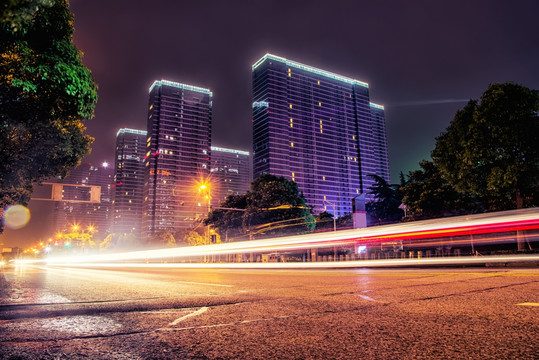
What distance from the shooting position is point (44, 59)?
9320mm

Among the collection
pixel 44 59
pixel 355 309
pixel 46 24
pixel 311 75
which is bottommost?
pixel 355 309

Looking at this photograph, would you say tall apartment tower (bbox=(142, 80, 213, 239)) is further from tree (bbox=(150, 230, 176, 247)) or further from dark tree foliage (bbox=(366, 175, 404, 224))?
dark tree foliage (bbox=(366, 175, 404, 224))

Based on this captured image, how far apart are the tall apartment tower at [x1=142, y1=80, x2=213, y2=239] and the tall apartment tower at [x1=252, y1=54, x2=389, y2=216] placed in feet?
135

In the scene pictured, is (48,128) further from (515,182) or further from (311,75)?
(311,75)

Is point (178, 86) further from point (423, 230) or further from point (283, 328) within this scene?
point (283, 328)

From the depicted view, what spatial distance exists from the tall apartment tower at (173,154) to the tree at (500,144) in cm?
16137

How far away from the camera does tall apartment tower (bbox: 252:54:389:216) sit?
162125mm

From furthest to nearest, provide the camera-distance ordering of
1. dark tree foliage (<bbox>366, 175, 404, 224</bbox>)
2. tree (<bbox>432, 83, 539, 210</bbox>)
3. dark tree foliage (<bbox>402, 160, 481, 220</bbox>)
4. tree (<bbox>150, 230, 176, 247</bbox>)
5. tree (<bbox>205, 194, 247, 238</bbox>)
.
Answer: tree (<bbox>150, 230, 176, 247</bbox>) → dark tree foliage (<bbox>366, 175, 404, 224</bbox>) → tree (<bbox>205, 194, 247, 238</bbox>) → dark tree foliage (<bbox>402, 160, 481, 220</bbox>) → tree (<bbox>432, 83, 539, 210</bbox>)

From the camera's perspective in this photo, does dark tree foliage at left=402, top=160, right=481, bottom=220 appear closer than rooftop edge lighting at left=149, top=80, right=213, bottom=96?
Yes

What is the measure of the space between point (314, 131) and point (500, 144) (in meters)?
150

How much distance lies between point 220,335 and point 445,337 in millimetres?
2010

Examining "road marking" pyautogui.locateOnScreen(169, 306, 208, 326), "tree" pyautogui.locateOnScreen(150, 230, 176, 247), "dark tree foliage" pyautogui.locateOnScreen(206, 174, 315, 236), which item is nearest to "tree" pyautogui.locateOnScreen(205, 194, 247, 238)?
"dark tree foliage" pyautogui.locateOnScreen(206, 174, 315, 236)

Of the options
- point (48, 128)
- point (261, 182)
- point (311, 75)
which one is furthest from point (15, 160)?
point (311, 75)

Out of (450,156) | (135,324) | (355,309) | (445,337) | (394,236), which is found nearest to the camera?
(445,337)
